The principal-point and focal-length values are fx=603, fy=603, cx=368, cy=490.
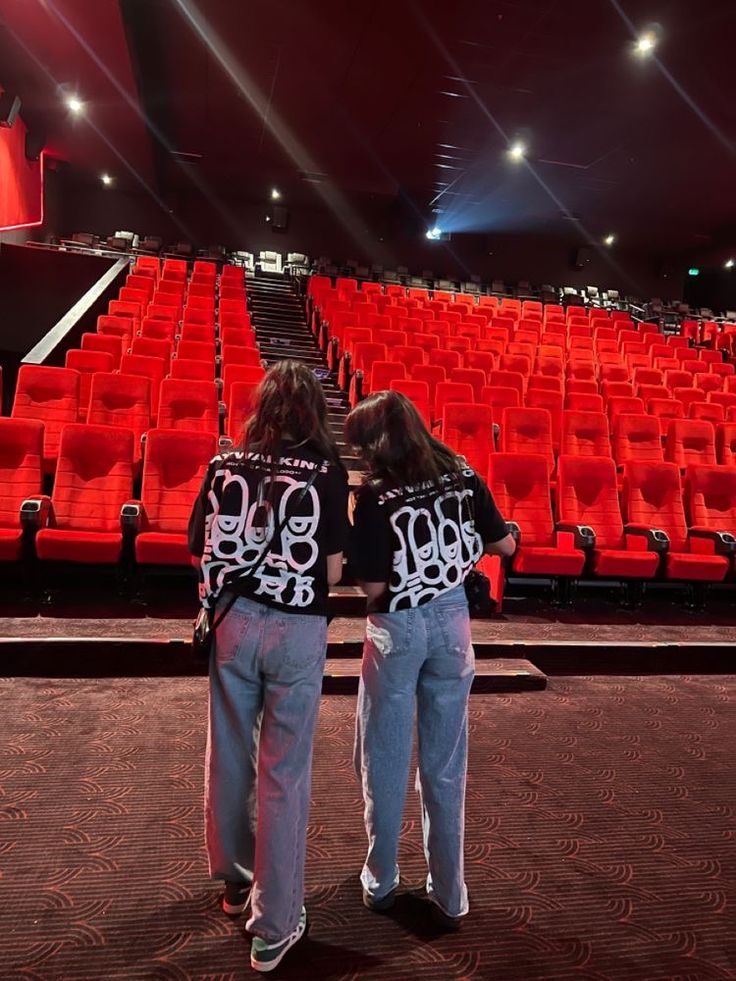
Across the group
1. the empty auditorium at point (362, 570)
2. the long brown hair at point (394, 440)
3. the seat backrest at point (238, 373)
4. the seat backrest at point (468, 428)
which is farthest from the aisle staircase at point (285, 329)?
the long brown hair at point (394, 440)

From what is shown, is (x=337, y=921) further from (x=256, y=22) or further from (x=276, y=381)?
(x=256, y=22)

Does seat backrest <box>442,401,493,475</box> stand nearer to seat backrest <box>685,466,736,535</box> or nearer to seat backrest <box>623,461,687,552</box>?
seat backrest <box>623,461,687,552</box>

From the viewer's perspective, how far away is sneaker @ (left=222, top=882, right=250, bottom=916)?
97 cm

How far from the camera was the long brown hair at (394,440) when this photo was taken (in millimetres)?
925

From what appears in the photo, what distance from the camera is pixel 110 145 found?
7688 mm

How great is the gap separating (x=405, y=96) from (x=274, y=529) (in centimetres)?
634

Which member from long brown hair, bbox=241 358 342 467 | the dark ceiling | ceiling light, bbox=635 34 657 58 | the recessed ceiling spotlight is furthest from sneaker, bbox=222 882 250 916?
the recessed ceiling spotlight

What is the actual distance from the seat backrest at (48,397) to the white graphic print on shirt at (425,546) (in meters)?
2.35

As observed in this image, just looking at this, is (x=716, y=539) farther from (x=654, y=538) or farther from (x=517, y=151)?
(x=517, y=151)

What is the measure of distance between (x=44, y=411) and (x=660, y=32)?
5061 mm

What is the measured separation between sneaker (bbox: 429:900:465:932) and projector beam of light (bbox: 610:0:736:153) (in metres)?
5.44

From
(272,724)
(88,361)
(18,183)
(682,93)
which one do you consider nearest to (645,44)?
(682,93)

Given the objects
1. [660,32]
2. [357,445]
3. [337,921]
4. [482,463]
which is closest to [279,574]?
[357,445]

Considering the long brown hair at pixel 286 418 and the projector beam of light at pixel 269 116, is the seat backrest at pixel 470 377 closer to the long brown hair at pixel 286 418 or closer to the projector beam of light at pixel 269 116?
the long brown hair at pixel 286 418
